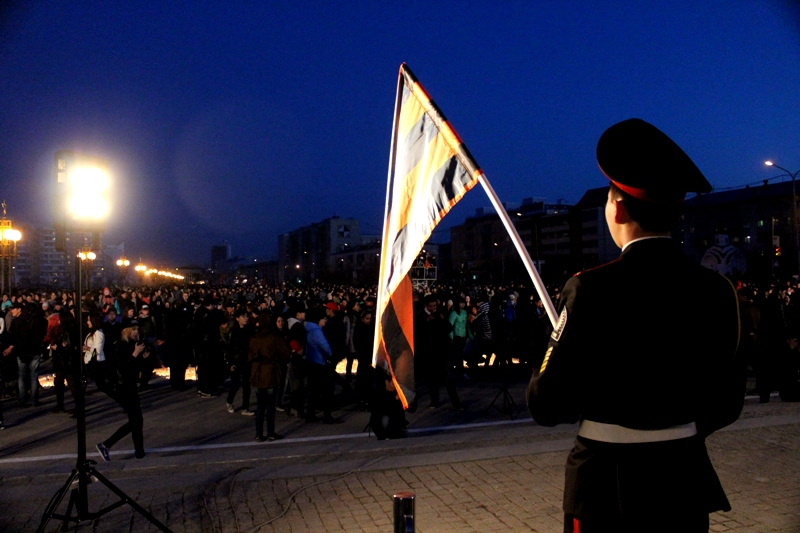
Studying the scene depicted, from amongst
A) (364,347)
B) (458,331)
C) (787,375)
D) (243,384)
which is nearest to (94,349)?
(243,384)

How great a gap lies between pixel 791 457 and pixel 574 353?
22.0 feet

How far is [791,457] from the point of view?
6910 millimetres

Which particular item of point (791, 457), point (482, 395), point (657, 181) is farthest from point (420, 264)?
point (657, 181)

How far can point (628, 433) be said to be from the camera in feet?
6.23

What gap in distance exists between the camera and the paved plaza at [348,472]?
5.38m

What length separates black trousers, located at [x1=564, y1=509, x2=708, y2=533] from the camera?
6.10 ft

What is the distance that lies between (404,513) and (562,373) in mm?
1217

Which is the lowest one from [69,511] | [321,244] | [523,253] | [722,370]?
[69,511]

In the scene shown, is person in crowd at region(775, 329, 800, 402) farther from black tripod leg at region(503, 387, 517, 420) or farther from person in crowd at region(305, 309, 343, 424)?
person in crowd at region(305, 309, 343, 424)

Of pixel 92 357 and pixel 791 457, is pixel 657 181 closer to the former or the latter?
pixel 791 457

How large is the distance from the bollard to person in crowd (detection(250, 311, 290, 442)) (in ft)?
19.9

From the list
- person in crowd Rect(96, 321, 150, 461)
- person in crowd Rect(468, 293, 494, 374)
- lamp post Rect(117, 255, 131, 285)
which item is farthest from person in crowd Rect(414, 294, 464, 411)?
lamp post Rect(117, 255, 131, 285)

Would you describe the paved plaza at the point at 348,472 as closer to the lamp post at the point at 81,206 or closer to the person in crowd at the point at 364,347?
the lamp post at the point at 81,206

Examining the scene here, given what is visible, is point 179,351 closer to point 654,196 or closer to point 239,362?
point 239,362
